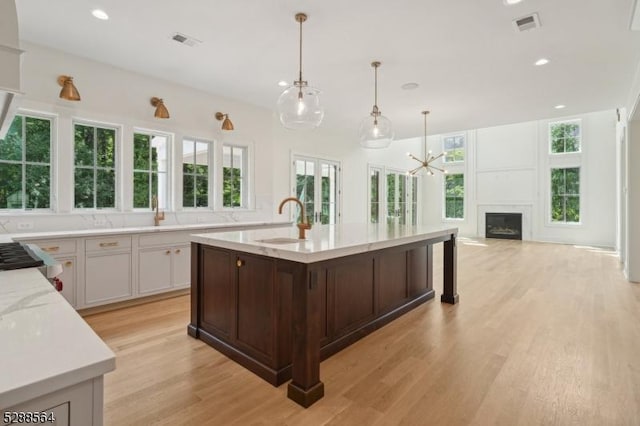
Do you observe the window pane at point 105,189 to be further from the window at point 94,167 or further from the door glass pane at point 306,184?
the door glass pane at point 306,184

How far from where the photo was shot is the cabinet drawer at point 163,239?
388 cm

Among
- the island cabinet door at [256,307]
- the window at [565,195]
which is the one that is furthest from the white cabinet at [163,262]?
the window at [565,195]

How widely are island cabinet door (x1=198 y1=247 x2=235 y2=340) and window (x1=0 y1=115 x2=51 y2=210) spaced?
7.85 ft

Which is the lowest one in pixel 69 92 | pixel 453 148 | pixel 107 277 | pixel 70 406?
pixel 107 277

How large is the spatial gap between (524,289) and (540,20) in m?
3.29

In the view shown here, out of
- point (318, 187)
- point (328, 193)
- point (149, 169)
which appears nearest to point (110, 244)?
point (149, 169)

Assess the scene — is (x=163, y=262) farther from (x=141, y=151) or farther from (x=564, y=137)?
(x=564, y=137)

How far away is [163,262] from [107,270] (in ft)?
1.96

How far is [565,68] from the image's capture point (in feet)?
13.7

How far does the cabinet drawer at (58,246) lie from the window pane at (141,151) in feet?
4.73

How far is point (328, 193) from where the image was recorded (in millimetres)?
7906

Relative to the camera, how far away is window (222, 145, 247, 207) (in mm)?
5488

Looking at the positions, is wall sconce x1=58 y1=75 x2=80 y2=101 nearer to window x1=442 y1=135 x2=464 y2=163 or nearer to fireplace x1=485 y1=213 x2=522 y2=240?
window x1=442 y1=135 x2=464 y2=163

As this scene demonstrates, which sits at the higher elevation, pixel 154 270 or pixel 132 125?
pixel 132 125
